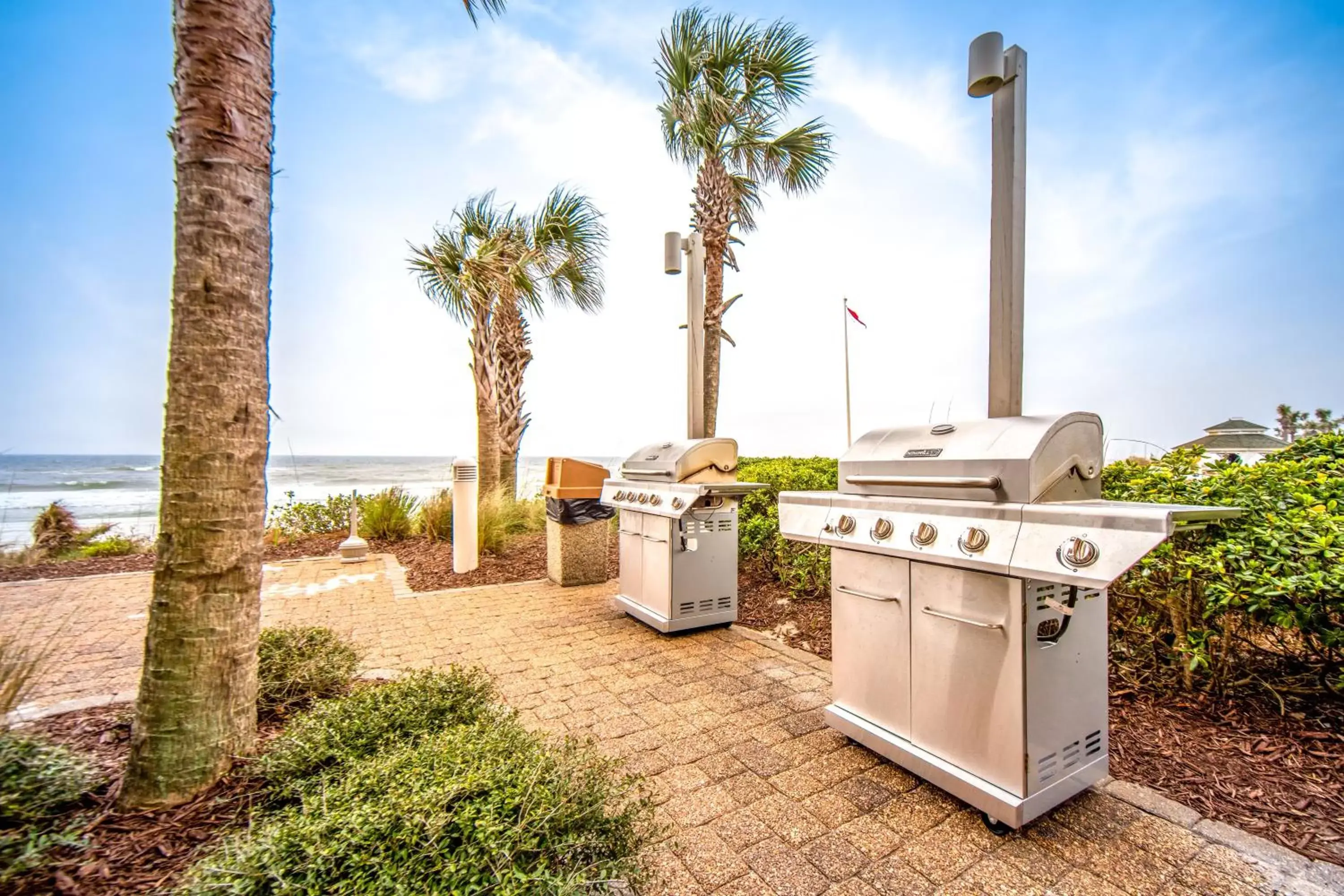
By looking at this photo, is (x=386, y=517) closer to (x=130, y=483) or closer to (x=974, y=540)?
(x=974, y=540)

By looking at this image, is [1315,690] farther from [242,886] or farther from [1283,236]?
[1283,236]

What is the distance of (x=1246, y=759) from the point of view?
2047 mm

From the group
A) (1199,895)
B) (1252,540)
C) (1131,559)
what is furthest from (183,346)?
(1252,540)

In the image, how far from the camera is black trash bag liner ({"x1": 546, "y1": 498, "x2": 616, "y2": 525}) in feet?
17.2

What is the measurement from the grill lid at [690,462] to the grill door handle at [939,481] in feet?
5.60

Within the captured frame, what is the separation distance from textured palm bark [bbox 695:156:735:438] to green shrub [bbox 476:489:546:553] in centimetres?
309

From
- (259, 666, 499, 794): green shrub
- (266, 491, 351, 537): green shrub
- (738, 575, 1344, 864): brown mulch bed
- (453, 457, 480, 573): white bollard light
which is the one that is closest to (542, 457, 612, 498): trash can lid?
(453, 457, 480, 573): white bollard light

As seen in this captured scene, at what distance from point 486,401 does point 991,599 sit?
758cm

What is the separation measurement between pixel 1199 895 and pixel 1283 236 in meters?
5.41

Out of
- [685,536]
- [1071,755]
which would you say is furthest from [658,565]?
[1071,755]

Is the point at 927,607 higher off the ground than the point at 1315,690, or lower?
higher

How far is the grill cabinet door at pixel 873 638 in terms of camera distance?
200 centimetres

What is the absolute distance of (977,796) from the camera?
68.2 inches

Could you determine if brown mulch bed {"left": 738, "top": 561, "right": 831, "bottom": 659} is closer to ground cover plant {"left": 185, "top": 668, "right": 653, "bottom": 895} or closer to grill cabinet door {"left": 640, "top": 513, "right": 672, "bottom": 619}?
grill cabinet door {"left": 640, "top": 513, "right": 672, "bottom": 619}
